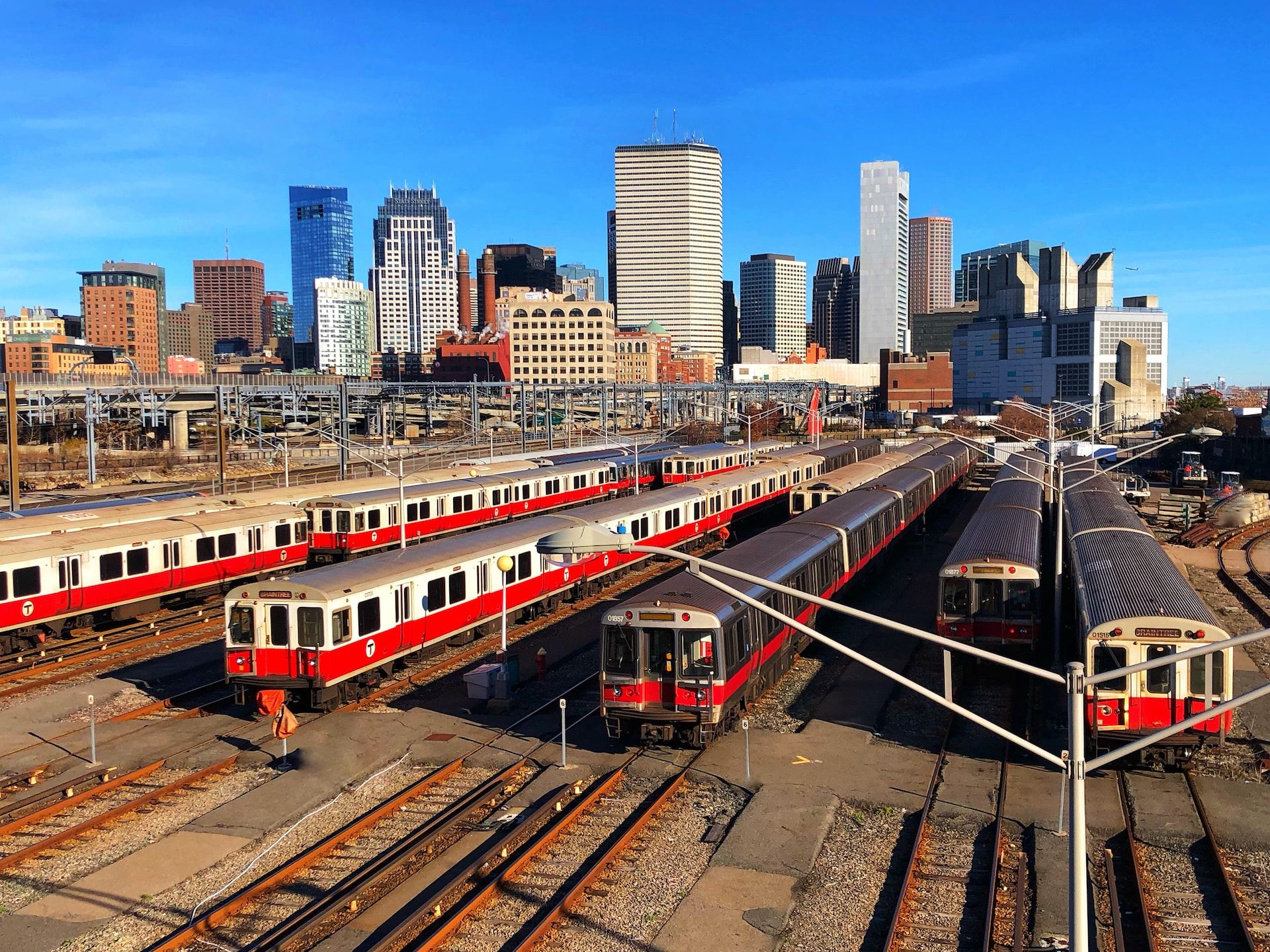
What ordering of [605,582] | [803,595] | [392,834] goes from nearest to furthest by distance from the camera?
[803,595], [392,834], [605,582]

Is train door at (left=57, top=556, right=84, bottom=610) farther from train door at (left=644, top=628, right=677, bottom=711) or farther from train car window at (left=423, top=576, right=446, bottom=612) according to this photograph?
train door at (left=644, top=628, right=677, bottom=711)

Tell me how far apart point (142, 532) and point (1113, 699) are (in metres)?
23.4

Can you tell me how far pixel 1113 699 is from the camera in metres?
16.6

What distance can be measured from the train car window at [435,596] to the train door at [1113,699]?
1360 cm

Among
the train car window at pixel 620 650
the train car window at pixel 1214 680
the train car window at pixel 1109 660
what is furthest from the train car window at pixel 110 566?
the train car window at pixel 1214 680

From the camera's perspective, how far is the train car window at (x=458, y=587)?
81.6ft

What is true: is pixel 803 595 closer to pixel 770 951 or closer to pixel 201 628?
pixel 770 951

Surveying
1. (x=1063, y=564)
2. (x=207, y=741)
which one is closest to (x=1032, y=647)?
(x=1063, y=564)

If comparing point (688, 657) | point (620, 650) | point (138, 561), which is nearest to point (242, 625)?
point (620, 650)

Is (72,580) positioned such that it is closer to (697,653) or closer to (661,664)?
(661,664)

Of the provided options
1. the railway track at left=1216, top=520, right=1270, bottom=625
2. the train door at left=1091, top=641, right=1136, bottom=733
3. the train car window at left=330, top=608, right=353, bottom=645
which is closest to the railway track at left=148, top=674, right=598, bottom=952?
the train car window at left=330, top=608, right=353, bottom=645

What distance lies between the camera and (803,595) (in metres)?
9.51

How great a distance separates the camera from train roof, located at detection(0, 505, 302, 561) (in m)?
25.4

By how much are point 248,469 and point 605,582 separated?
5671cm
